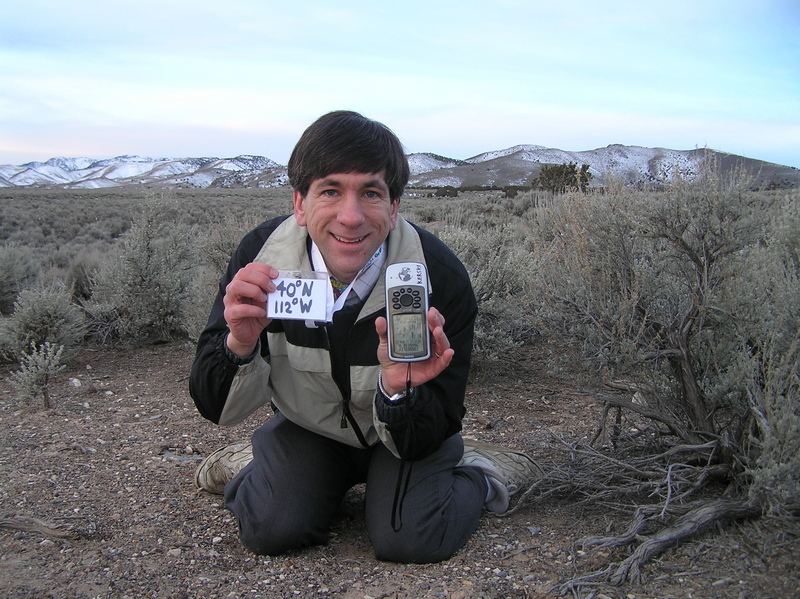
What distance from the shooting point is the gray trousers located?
2641 millimetres

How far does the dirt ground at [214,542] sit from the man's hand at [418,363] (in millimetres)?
751

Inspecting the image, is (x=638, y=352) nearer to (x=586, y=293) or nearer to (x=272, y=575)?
(x=586, y=293)

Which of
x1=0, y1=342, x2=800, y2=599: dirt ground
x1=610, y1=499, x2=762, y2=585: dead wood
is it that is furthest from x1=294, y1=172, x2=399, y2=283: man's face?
x1=610, y1=499, x2=762, y2=585: dead wood

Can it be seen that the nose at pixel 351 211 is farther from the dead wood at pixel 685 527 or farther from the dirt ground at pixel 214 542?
the dead wood at pixel 685 527

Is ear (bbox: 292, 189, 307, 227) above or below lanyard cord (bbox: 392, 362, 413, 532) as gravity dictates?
above

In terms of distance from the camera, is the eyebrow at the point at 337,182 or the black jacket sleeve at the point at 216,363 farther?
the black jacket sleeve at the point at 216,363

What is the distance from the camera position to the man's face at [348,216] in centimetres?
245

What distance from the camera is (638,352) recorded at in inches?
120

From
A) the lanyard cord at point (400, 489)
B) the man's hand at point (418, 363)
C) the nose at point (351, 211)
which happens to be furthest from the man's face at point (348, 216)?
the lanyard cord at point (400, 489)

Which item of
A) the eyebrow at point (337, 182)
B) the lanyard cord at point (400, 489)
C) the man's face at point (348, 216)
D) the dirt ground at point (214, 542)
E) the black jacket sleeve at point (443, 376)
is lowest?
the dirt ground at point (214, 542)

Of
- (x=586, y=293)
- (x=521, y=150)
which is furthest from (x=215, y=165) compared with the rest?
(x=586, y=293)

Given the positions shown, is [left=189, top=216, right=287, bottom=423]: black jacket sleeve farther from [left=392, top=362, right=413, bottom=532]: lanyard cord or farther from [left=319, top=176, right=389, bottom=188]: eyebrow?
[left=392, top=362, right=413, bottom=532]: lanyard cord

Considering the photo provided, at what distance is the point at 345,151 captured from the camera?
2.44 m


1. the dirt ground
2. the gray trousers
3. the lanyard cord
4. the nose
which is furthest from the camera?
the gray trousers
